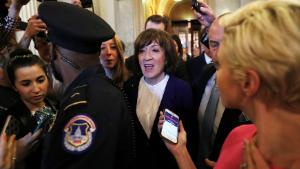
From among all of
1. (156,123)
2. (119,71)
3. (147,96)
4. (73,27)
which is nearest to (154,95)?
(147,96)

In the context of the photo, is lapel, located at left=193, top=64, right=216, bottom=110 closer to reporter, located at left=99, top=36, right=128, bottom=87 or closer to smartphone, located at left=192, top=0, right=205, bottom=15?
smartphone, located at left=192, top=0, right=205, bottom=15

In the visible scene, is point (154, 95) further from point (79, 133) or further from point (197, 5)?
point (79, 133)

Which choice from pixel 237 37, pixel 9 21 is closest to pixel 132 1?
pixel 9 21

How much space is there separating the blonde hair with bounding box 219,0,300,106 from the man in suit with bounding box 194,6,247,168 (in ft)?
2.67

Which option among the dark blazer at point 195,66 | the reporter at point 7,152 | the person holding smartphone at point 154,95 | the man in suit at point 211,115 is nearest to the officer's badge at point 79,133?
the reporter at point 7,152

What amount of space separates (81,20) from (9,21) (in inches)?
38.2

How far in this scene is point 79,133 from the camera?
1114 millimetres

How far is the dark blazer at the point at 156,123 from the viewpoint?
195 centimetres

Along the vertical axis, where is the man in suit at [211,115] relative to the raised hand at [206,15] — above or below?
below

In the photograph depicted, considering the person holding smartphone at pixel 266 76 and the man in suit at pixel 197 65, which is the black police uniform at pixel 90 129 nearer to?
the person holding smartphone at pixel 266 76

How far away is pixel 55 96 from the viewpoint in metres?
2.06

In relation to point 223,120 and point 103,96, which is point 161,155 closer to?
point 223,120

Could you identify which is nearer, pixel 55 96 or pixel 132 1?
pixel 55 96

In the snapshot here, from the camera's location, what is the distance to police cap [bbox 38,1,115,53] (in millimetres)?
1243
